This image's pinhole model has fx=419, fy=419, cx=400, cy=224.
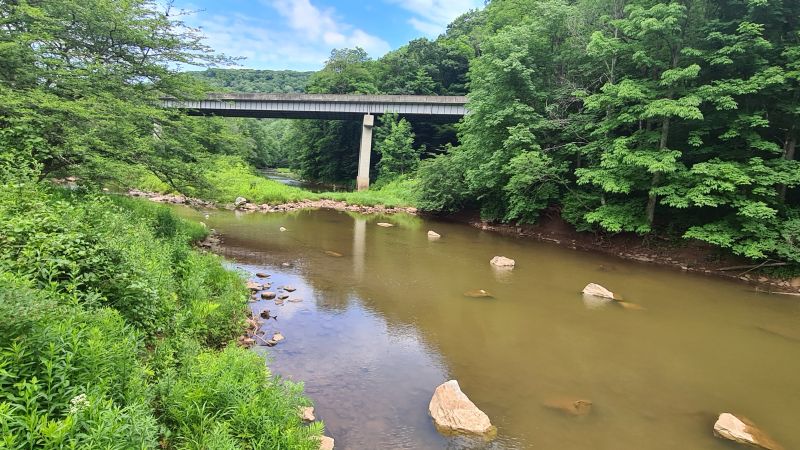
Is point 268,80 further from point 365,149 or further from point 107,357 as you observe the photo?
point 107,357

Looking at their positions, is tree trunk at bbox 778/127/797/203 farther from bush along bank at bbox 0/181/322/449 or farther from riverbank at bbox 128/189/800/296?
bush along bank at bbox 0/181/322/449

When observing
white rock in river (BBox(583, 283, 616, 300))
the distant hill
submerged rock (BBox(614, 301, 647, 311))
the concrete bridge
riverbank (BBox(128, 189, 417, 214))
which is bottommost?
submerged rock (BBox(614, 301, 647, 311))

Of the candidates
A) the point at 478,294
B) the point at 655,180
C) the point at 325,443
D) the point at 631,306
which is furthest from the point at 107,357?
the point at 655,180

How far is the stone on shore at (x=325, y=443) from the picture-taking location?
5678 mm

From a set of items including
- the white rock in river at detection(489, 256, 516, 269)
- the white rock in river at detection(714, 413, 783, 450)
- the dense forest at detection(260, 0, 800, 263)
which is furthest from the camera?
the white rock in river at detection(489, 256, 516, 269)

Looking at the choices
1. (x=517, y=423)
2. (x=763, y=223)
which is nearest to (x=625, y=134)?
(x=763, y=223)

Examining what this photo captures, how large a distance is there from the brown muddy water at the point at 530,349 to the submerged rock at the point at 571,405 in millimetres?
132

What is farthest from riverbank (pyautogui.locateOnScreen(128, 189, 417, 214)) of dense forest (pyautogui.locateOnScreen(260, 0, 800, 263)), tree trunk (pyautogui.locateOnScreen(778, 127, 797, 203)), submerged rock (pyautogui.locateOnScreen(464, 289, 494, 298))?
tree trunk (pyautogui.locateOnScreen(778, 127, 797, 203))

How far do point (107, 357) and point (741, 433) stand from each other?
927 centimetres

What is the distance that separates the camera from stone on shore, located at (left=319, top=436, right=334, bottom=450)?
5.68 meters

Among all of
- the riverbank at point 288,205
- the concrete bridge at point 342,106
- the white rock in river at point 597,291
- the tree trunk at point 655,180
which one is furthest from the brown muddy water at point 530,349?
the concrete bridge at point 342,106

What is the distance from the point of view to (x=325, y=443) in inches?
230

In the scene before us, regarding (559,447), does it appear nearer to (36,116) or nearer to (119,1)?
(36,116)

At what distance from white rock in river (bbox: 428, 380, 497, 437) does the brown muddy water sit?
0.21m
